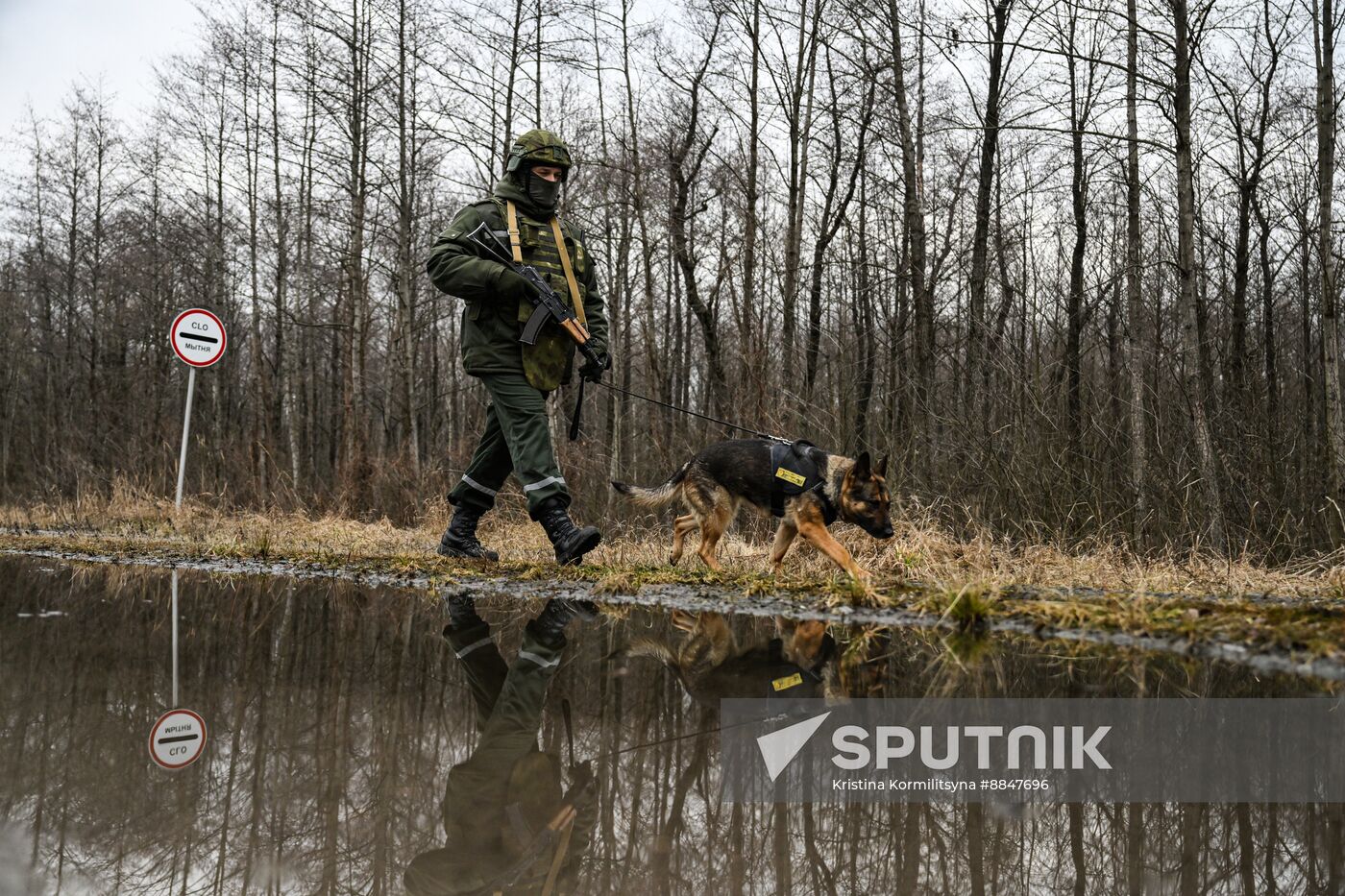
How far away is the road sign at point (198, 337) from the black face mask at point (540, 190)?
19.6 feet

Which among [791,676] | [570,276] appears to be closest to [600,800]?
[791,676]

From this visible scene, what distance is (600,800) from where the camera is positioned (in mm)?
1966

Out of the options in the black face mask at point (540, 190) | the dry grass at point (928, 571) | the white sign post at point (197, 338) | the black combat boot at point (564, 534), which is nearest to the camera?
the dry grass at point (928, 571)

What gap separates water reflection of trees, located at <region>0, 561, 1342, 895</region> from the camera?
1.61m

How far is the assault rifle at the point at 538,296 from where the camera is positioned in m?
6.22

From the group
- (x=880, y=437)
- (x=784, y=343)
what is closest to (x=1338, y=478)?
(x=880, y=437)

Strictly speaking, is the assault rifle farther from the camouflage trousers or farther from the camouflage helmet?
the camouflage helmet

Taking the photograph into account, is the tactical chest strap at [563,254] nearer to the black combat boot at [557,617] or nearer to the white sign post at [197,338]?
the black combat boot at [557,617]

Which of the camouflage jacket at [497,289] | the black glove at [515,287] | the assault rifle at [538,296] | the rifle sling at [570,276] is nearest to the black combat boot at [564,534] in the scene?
the camouflage jacket at [497,289]

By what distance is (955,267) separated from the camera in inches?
635

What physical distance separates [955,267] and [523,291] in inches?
453

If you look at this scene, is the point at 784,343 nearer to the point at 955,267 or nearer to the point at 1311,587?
the point at 955,267

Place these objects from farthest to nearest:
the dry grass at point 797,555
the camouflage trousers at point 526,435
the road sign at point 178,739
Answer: the camouflage trousers at point 526,435, the dry grass at point 797,555, the road sign at point 178,739

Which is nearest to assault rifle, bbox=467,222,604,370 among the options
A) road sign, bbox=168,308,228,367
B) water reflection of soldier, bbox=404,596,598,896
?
water reflection of soldier, bbox=404,596,598,896
